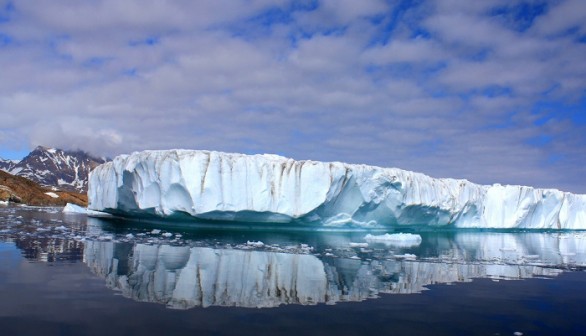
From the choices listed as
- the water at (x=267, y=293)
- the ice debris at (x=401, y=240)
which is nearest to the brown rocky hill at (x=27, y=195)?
the ice debris at (x=401, y=240)

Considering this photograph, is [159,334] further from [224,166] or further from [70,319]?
[224,166]

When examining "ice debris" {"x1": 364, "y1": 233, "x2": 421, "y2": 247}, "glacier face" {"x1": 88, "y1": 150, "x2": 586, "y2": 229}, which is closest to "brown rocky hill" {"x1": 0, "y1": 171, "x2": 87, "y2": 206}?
"glacier face" {"x1": 88, "y1": 150, "x2": 586, "y2": 229}

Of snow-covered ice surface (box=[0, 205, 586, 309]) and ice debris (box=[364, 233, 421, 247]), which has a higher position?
ice debris (box=[364, 233, 421, 247])

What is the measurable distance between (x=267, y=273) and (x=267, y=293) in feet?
Answer: 5.18

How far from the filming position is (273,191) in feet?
59.6

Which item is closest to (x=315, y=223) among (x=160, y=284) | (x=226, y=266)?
(x=226, y=266)

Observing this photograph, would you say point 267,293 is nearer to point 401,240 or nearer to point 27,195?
point 401,240

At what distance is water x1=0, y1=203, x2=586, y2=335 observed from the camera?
16.4ft

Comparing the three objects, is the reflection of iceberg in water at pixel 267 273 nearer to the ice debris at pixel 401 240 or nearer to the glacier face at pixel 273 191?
the ice debris at pixel 401 240

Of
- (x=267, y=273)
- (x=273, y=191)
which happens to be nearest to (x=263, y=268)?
(x=267, y=273)

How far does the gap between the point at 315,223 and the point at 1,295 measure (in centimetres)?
1451

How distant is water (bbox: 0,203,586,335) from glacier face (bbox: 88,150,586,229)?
6.25 metres

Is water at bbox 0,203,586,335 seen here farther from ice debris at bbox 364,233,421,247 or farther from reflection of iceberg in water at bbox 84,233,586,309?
ice debris at bbox 364,233,421,247

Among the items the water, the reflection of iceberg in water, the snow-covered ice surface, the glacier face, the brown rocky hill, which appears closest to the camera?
the water
